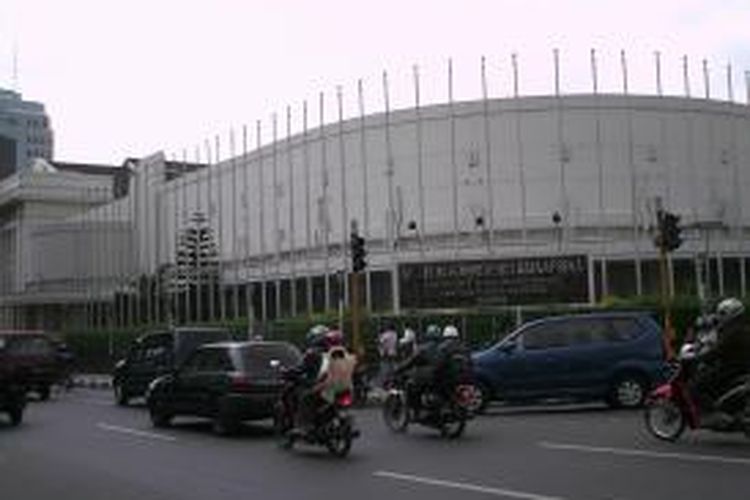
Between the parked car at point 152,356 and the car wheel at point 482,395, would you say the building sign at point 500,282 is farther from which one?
the car wheel at point 482,395

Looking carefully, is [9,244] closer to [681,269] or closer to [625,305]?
[681,269]

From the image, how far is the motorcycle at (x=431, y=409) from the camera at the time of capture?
791 inches

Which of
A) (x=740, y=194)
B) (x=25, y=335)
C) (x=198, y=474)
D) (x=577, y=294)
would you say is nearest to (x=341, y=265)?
(x=577, y=294)

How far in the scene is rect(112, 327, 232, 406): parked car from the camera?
31.7 m

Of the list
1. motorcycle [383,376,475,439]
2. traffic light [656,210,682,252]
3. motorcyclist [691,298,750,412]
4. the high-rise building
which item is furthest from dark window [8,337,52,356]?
the high-rise building

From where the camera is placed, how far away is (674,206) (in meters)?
59.5

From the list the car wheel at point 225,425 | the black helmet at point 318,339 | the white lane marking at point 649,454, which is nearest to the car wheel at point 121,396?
the car wheel at point 225,425

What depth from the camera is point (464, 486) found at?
13469 millimetres

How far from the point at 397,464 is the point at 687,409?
3804 mm

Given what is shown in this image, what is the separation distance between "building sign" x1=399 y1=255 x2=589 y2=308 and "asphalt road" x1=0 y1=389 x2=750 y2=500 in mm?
27059

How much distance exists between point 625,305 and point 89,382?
2198cm

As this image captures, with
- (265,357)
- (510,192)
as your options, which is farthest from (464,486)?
(510,192)

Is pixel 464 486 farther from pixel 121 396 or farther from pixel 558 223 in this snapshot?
pixel 558 223

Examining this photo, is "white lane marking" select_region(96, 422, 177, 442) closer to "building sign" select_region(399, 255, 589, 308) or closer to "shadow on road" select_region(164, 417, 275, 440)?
"shadow on road" select_region(164, 417, 275, 440)
